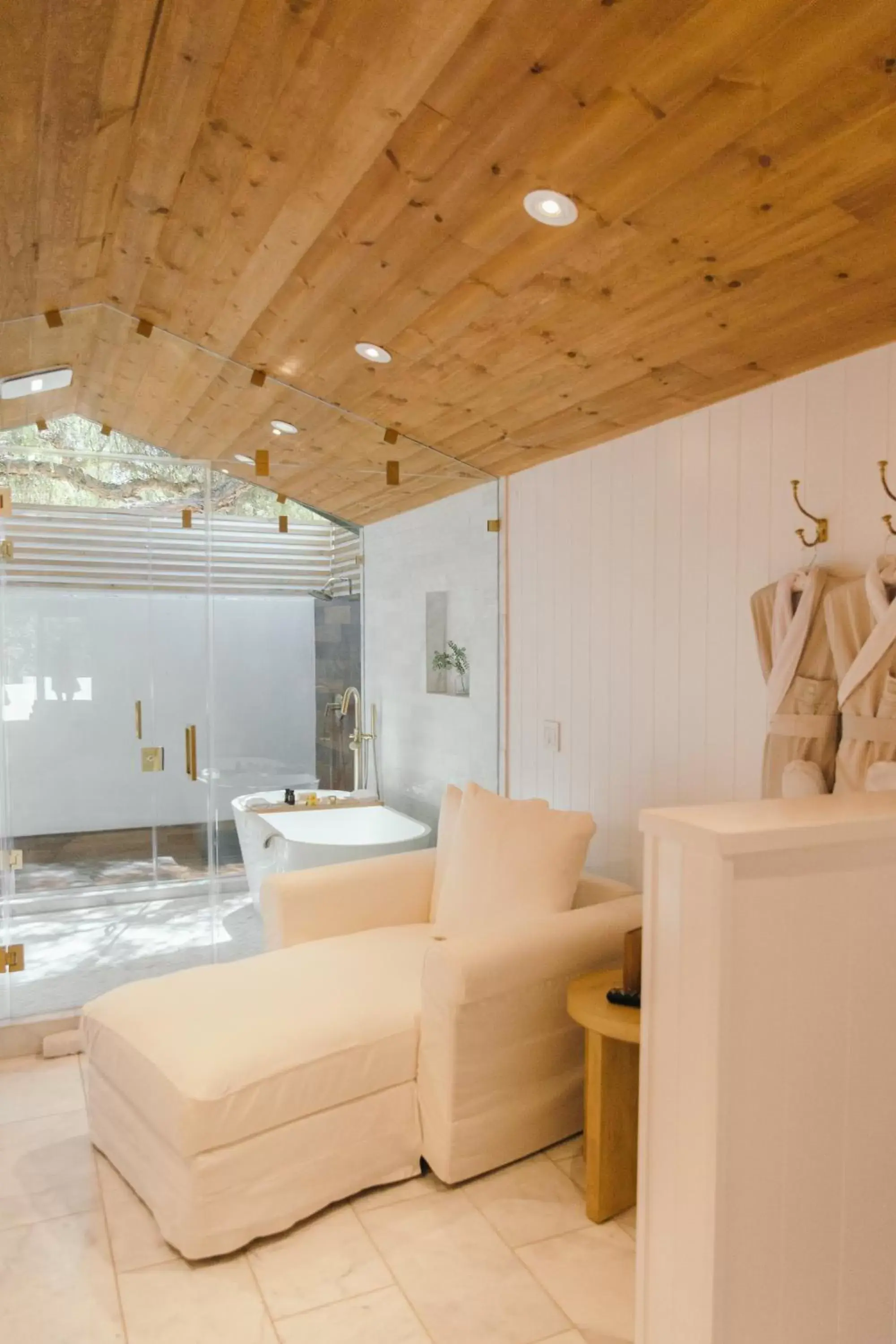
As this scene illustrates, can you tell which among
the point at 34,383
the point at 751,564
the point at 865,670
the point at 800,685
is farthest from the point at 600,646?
the point at 34,383

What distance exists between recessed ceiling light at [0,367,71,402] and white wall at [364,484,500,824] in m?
1.40

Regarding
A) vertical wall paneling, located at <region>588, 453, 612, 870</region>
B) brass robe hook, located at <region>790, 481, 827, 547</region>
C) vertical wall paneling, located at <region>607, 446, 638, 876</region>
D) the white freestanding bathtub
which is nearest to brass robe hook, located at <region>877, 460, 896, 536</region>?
brass robe hook, located at <region>790, 481, 827, 547</region>

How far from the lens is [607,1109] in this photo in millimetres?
2301

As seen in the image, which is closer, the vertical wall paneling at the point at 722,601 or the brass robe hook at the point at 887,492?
the brass robe hook at the point at 887,492

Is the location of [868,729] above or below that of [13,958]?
above

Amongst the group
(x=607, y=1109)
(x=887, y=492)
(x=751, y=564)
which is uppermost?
(x=887, y=492)

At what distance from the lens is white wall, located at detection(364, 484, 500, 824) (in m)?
3.93

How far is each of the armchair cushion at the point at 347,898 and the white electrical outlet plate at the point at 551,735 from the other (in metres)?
0.65

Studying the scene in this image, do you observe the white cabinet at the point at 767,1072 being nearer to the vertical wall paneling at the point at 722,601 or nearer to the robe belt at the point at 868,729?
the robe belt at the point at 868,729

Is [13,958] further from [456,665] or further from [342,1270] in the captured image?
[456,665]

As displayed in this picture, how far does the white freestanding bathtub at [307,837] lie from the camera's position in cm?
371

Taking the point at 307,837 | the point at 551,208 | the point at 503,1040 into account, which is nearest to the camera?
the point at 551,208

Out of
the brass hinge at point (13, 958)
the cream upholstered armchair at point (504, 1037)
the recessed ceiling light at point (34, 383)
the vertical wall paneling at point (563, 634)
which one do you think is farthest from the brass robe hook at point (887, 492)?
the brass hinge at point (13, 958)

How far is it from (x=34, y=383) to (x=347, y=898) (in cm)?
216
